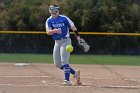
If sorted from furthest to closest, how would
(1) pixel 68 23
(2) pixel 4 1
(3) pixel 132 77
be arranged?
(2) pixel 4 1, (3) pixel 132 77, (1) pixel 68 23

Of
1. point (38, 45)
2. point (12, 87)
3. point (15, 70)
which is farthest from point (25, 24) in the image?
point (12, 87)

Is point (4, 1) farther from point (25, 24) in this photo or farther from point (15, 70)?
point (15, 70)

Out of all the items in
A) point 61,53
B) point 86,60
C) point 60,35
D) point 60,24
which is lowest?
point 86,60

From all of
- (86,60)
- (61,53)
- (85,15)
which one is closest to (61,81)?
(61,53)

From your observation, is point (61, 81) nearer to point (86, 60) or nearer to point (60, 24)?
point (60, 24)

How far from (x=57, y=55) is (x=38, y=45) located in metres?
13.7

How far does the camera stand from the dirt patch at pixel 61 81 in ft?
33.6

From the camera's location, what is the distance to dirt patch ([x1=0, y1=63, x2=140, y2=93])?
10.2m

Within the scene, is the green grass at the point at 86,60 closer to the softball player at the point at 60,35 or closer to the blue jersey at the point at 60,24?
the softball player at the point at 60,35

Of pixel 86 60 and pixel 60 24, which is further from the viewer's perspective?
pixel 86 60

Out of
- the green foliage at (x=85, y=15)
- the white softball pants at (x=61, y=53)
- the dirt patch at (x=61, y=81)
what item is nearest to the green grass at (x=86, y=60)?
the dirt patch at (x=61, y=81)

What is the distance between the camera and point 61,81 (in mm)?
12086

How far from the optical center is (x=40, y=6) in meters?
30.0

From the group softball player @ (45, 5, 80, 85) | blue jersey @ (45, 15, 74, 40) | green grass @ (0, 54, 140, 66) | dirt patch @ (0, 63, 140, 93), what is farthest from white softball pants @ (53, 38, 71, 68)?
green grass @ (0, 54, 140, 66)
